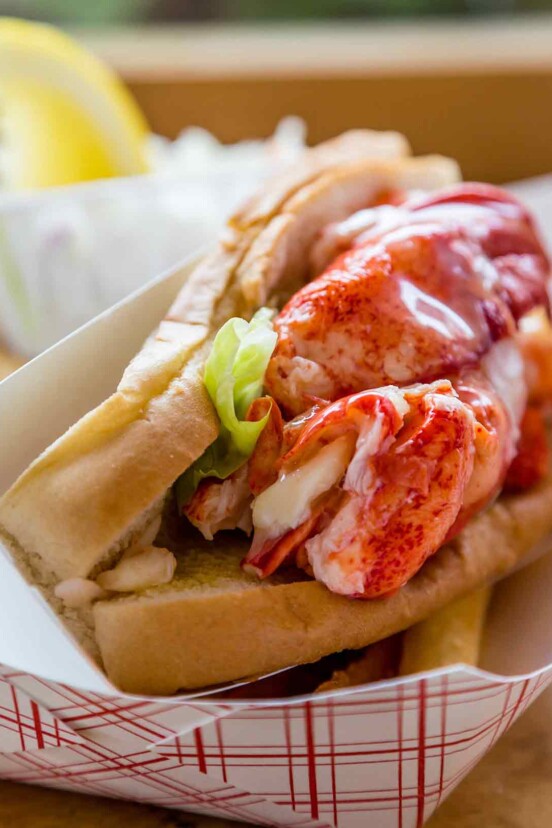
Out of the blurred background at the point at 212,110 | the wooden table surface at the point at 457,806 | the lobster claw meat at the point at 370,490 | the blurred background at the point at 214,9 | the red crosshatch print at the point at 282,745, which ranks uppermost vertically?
the blurred background at the point at 214,9

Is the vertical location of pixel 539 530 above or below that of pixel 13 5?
below

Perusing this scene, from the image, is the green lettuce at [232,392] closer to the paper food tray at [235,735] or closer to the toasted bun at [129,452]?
the toasted bun at [129,452]

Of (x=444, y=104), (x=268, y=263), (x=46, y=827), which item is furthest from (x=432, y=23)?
(x=46, y=827)

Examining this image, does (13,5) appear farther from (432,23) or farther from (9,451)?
(9,451)

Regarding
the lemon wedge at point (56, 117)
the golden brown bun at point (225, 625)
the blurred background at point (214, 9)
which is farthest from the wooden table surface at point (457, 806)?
the blurred background at point (214, 9)

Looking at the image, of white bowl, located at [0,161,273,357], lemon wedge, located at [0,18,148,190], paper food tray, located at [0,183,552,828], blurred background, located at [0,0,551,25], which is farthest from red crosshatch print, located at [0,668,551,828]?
blurred background, located at [0,0,551,25]

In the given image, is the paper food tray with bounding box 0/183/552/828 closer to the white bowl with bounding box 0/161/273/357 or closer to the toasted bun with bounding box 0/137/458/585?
the toasted bun with bounding box 0/137/458/585
